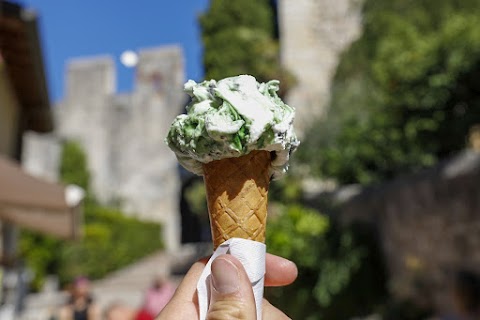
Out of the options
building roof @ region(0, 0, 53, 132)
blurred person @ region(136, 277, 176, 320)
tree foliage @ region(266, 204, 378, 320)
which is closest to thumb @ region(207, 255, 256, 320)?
blurred person @ region(136, 277, 176, 320)

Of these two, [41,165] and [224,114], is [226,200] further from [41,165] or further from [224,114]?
[41,165]

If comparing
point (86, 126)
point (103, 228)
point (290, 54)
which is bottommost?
point (103, 228)

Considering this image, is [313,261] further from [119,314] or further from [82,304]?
[119,314]

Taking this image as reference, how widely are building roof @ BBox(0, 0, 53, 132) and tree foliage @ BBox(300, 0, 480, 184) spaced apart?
5093 millimetres

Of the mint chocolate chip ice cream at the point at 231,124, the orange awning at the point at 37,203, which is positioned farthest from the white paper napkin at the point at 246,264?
the orange awning at the point at 37,203

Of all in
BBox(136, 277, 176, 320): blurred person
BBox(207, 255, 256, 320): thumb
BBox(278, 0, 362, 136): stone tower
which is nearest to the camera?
BBox(207, 255, 256, 320): thumb

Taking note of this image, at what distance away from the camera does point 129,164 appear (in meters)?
25.4

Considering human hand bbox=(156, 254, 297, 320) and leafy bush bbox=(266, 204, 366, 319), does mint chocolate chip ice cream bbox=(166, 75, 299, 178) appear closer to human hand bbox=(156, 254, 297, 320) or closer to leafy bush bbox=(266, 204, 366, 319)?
human hand bbox=(156, 254, 297, 320)

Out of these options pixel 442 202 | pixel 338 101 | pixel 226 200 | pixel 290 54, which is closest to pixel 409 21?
pixel 338 101

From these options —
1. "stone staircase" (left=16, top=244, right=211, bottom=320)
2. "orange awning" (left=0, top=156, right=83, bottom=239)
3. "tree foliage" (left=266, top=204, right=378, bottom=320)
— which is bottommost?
"stone staircase" (left=16, top=244, right=211, bottom=320)

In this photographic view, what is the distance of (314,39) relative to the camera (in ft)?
58.5

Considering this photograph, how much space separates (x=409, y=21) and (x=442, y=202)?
876 cm

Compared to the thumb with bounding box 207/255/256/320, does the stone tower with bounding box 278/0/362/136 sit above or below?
above

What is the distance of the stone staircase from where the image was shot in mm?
10992
